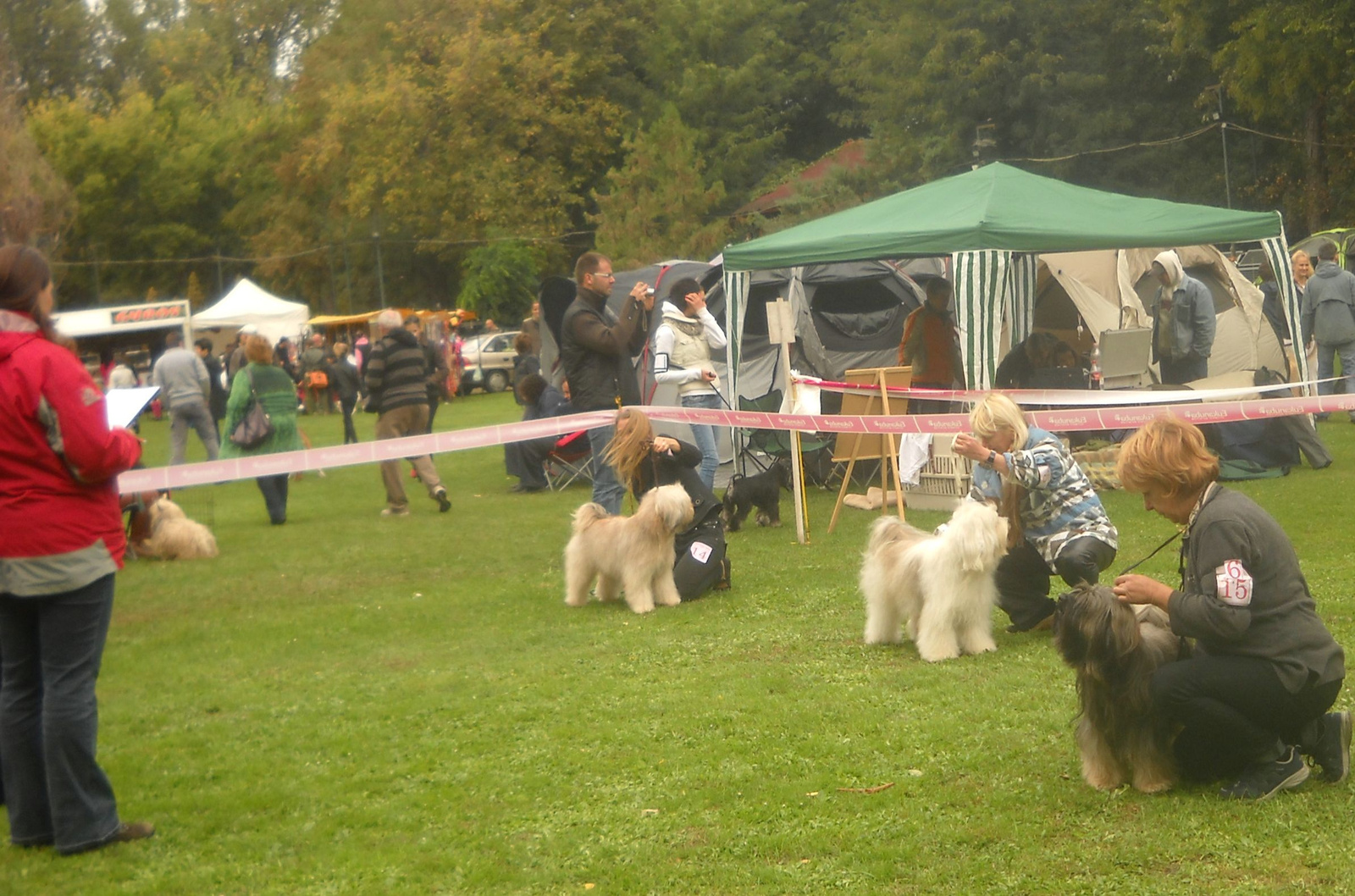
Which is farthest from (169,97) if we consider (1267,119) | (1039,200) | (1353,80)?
(1039,200)

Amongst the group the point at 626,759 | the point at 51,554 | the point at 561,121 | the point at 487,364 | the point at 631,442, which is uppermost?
the point at 561,121

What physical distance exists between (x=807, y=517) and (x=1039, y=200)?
123 inches

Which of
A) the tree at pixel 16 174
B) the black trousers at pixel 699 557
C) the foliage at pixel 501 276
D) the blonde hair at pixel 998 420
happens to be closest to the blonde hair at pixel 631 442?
the black trousers at pixel 699 557

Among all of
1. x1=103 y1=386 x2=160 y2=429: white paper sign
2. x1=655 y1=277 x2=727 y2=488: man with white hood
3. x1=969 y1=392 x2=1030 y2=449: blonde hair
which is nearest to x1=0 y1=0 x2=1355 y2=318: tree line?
x1=103 y1=386 x2=160 y2=429: white paper sign

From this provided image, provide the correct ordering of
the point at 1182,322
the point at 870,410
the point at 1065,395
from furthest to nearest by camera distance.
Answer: the point at 1182,322 < the point at 870,410 < the point at 1065,395

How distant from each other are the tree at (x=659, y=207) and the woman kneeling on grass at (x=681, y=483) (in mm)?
27710

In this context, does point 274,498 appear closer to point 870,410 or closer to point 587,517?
point 870,410

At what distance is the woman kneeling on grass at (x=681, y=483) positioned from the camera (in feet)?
23.7

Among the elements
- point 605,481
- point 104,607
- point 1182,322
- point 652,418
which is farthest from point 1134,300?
point 104,607

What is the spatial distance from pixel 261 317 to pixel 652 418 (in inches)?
1031

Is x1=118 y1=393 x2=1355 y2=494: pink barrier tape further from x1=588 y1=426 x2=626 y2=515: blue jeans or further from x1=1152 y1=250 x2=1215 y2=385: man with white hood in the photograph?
x1=1152 y1=250 x2=1215 y2=385: man with white hood

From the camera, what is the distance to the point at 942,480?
10.2 m

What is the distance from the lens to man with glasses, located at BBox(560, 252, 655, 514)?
8297 millimetres

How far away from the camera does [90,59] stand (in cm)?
5781
